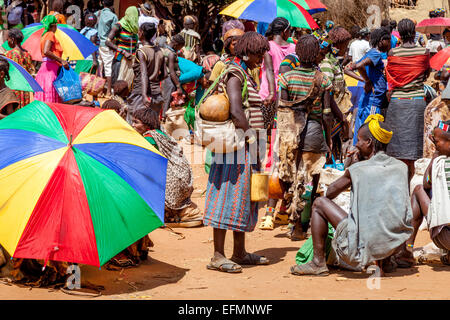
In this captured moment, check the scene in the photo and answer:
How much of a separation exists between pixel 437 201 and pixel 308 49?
6.87 feet

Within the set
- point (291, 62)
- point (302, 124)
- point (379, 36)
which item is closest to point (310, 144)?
point (302, 124)

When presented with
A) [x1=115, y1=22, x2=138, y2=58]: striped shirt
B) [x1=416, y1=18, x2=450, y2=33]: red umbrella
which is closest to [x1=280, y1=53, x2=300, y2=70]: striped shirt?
[x1=115, y1=22, x2=138, y2=58]: striped shirt

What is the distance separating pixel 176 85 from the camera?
449 inches

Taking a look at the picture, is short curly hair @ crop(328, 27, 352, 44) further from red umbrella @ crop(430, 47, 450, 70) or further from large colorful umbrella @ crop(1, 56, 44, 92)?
large colorful umbrella @ crop(1, 56, 44, 92)

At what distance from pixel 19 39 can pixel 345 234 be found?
6.61 meters

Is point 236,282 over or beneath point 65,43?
beneath

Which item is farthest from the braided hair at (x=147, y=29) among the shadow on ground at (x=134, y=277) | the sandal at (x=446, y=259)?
the sandal at (x=446, y=259)

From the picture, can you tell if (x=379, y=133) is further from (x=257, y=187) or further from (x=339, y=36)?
(x=339, y=36)

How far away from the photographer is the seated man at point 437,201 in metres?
6.03

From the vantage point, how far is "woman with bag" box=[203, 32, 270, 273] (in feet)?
19.9

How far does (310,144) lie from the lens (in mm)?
7348

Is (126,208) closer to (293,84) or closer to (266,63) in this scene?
(293,84)

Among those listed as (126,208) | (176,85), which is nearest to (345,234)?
(126,208)

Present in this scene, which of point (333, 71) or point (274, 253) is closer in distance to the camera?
point (274, 253)
